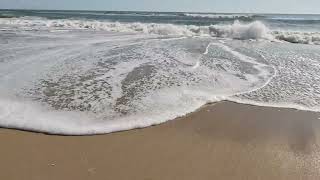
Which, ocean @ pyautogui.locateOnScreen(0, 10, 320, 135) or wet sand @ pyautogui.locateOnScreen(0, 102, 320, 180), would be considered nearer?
wet sand @ pyautogui.locateOnScreen(0, 102, 320, 180)

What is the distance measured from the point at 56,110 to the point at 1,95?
116 centimetres

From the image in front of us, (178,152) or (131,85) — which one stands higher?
(131,85)

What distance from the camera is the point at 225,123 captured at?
5.20 m

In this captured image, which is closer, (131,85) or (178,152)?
(178,152)

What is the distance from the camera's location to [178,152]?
4.16 m

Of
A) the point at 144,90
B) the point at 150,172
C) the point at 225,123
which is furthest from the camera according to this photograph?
the point at 144,90

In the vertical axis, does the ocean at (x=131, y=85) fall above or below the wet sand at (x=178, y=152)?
above

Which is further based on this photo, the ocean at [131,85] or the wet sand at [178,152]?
the ocean at [131,85]

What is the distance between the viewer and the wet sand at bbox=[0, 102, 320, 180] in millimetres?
3684

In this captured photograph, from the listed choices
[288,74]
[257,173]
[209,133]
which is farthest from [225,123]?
[288,74]

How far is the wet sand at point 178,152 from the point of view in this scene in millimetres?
3684

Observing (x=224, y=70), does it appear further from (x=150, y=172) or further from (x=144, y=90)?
(x=150, y=172)

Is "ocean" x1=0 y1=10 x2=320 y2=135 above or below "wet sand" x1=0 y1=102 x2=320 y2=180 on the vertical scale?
above

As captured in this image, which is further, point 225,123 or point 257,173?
point 225,123
